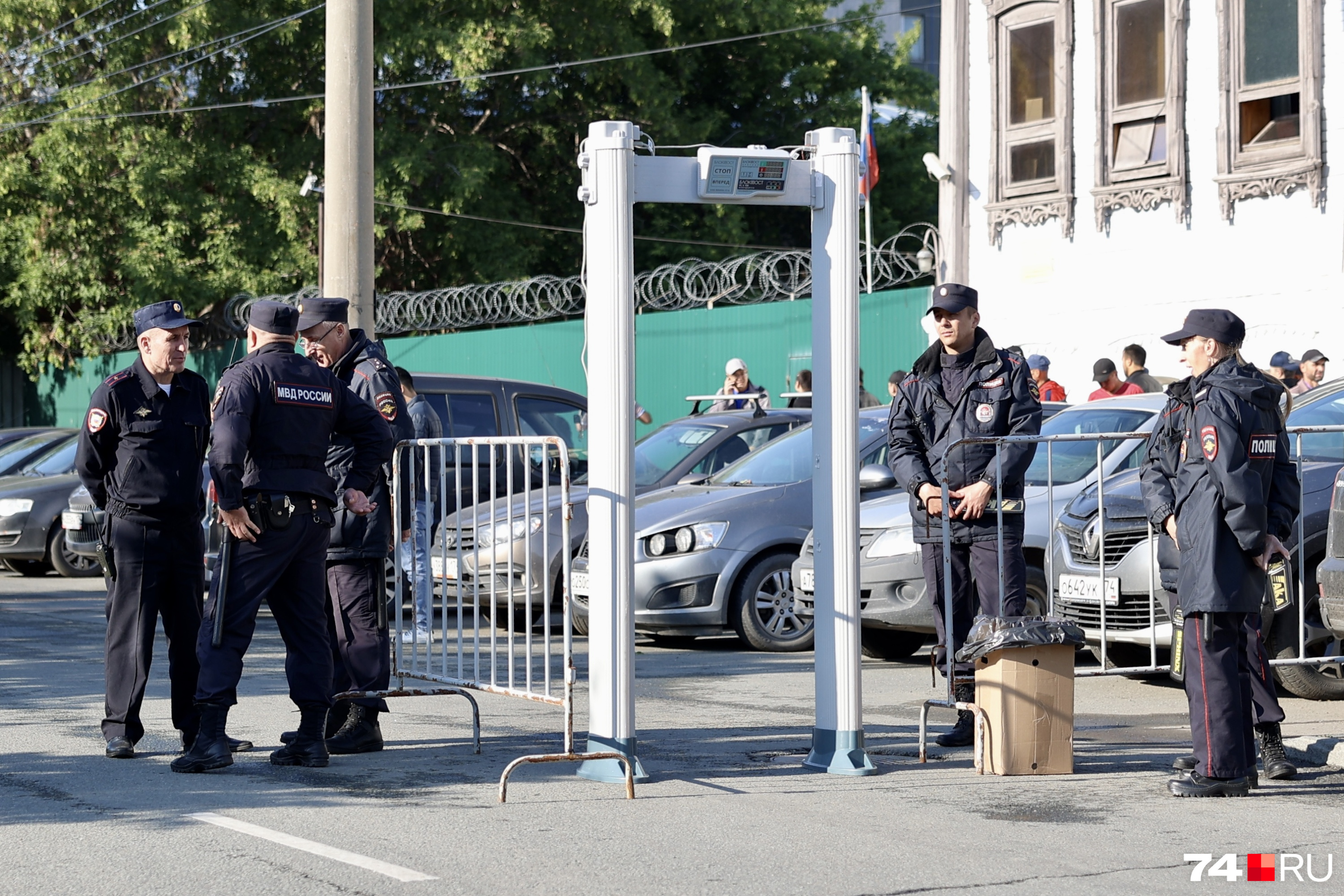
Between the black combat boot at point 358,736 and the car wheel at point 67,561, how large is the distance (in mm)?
10688

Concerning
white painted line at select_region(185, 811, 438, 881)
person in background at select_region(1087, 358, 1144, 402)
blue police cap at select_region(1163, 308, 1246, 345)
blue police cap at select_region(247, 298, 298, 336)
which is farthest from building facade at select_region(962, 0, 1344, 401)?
white painted line at select_region(185, 811, 438, 881)

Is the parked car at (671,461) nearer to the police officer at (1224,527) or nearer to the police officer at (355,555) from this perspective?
the police officer at (355,555)

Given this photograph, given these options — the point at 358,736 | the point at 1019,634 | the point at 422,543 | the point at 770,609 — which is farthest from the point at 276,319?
the point at 770,609

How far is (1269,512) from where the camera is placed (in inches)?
268

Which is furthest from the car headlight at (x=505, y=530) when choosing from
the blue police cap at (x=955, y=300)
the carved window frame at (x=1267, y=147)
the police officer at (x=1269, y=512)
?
the carved window frame at (x=1267, y=147)

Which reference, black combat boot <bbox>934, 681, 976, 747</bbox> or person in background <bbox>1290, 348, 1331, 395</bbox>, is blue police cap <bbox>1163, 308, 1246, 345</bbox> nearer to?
black combat boot <bbox>934, 681, 976, 747</bbox>

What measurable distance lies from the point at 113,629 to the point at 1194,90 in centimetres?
1481

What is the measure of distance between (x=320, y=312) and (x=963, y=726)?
3.40m

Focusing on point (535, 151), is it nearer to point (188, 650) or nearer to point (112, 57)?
point (112, 57)

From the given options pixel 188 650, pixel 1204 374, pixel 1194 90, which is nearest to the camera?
pixel 1204 374

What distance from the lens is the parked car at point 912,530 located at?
34.4 ft

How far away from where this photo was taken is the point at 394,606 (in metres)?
8.27

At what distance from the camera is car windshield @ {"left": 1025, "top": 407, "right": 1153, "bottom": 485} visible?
1070cm

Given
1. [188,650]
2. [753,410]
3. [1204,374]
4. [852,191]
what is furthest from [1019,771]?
[753,410]
